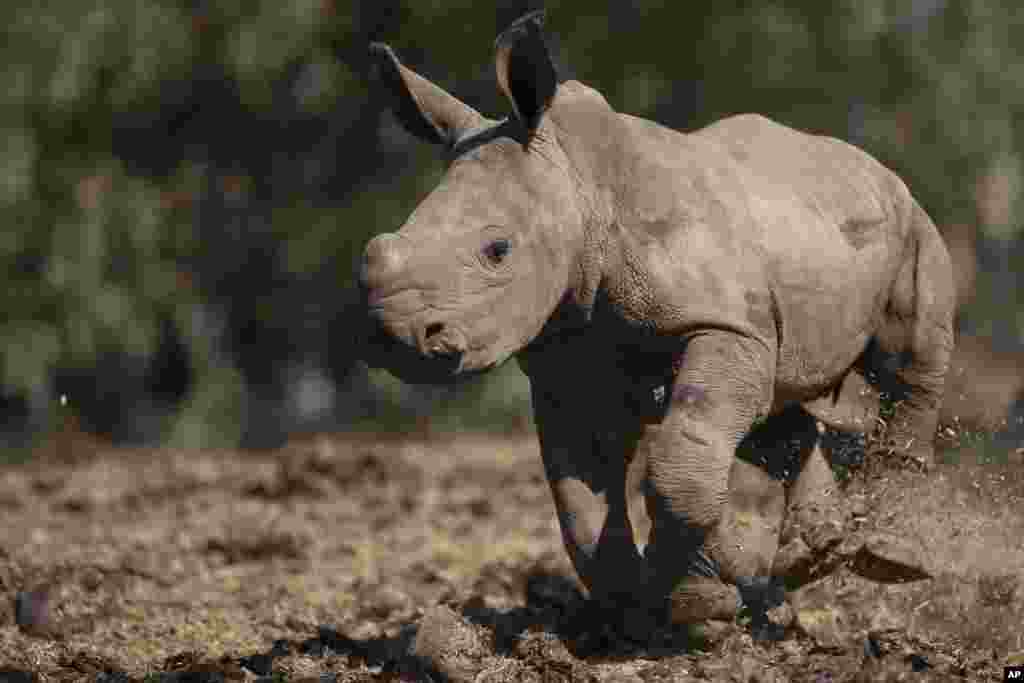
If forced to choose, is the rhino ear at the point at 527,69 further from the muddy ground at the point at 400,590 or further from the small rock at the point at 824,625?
the small rock at the point at 824,625

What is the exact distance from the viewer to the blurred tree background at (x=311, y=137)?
43.3 ft

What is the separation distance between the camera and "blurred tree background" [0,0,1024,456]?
13.2 m

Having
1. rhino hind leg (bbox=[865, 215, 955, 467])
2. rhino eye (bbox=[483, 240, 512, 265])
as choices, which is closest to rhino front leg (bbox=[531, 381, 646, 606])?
rhino eye (bbox=[483, 240, 512, 265])

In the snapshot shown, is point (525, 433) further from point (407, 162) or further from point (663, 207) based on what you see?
point (663, 207)

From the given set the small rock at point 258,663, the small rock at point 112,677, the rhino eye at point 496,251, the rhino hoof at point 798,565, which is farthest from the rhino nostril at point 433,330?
the rhino hoof at point 798,565

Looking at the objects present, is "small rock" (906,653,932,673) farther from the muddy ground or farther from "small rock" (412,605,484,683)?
"small rock" (412,605,484,683)

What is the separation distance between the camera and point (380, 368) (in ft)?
14.1

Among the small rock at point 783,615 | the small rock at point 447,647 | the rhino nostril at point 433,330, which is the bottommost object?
the small rock at point 783,615

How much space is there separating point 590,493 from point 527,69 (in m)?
1.47

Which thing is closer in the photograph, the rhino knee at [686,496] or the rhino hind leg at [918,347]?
the rhino knee at [686,496]

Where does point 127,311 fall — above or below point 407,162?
below

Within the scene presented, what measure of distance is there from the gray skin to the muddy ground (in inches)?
11.6

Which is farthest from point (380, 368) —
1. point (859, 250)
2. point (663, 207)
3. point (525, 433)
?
point (525, 433)

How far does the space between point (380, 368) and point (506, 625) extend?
5.34ft
